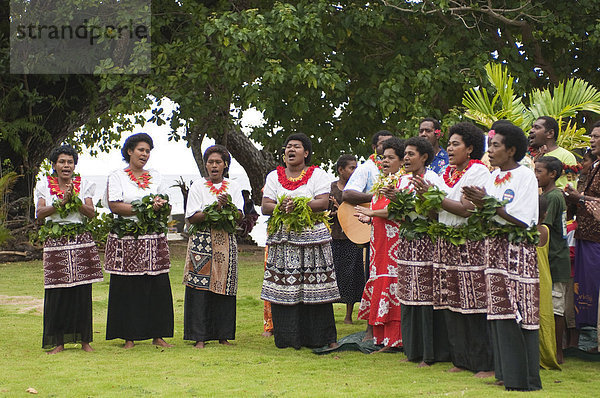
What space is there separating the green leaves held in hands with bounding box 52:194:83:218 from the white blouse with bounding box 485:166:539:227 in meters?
4.15

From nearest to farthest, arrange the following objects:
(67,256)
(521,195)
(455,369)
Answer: (521,195)
(455,369)
(67,256)

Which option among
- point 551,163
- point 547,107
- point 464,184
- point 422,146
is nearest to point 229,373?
point 464,184

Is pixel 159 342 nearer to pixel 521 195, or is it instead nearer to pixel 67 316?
pixel 67 316

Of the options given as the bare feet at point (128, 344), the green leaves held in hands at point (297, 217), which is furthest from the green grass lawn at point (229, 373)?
the green leaves held in hands at point (297, 217)

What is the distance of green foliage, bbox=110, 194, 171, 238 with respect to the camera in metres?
8.13

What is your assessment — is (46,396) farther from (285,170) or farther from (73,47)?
(73,47)

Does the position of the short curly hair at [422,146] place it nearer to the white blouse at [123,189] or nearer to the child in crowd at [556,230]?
the child in crowd at [556,230]

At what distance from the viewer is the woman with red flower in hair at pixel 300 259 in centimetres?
825

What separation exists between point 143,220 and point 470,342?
3458mm

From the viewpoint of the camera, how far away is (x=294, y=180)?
8.34 meters

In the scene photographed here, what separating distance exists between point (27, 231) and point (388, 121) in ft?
28.9

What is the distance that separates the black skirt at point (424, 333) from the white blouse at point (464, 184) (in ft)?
2.92

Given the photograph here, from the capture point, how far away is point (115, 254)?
8258 millimetres

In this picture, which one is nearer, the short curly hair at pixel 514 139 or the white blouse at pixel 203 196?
the short curly hair at pixel 514 139
